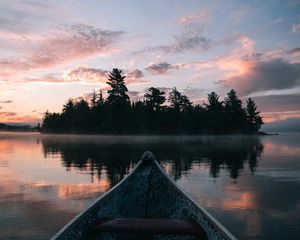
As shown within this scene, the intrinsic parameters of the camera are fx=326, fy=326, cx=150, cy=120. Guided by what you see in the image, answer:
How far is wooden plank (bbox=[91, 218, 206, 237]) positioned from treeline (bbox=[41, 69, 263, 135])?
104241mm

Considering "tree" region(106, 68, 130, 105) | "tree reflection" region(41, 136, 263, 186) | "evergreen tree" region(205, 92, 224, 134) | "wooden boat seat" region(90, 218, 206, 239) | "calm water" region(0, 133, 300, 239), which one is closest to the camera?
"wooden boat seat" region(90, 218, 206, 239)

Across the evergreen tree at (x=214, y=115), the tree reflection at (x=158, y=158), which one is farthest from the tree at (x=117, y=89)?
the tree reflection at (x=158, y=158)

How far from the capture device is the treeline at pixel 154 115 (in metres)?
116

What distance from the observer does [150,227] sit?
589 cm

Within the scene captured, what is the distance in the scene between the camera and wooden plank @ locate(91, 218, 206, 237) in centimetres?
584

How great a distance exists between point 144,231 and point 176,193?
116 inches

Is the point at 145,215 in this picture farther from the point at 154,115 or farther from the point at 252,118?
the point at 252,118

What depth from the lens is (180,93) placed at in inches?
5246

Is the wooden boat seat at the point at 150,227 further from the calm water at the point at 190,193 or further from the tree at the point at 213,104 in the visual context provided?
the tree at the point at 213,104

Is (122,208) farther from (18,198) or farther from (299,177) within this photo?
(299,177)

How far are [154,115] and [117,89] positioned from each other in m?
19.2

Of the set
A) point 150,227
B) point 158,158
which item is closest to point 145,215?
point 150,227

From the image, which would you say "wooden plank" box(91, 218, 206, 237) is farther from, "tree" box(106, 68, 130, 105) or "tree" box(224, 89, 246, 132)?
"tree" box(224, 89, 246, 132)

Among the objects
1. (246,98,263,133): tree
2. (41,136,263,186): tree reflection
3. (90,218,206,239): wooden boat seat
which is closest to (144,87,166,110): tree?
(246,98,263,133): tree
